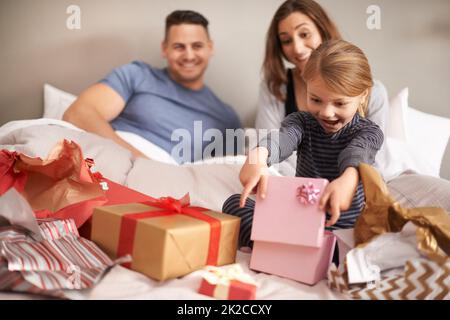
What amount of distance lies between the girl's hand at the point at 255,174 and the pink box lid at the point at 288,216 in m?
0.01

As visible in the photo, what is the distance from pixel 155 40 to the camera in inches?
85.7

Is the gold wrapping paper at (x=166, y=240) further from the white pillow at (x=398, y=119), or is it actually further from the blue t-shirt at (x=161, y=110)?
the white pillow at (x=398, y=119)

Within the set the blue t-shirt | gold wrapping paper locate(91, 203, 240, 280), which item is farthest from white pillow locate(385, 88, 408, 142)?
gold wrapping paper locate(91, 203, 240, 280)

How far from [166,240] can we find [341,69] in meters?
0.51

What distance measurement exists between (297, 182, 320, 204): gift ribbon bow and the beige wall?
57.2 inches

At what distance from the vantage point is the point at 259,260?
91cm

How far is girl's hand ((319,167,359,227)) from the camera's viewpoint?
82 cm

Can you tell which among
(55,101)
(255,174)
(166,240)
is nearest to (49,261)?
(166,240)

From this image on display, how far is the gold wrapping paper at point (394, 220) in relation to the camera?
796 millimetres

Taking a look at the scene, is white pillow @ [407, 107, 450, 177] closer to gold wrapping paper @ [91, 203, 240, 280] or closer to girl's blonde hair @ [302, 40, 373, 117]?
girl's blonde hair @ [302, 40, 373, 117]

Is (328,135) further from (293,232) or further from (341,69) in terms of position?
(293,232)

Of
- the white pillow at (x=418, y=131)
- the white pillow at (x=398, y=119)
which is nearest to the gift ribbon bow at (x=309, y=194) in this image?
the white pillow at (x=418, y=131)
